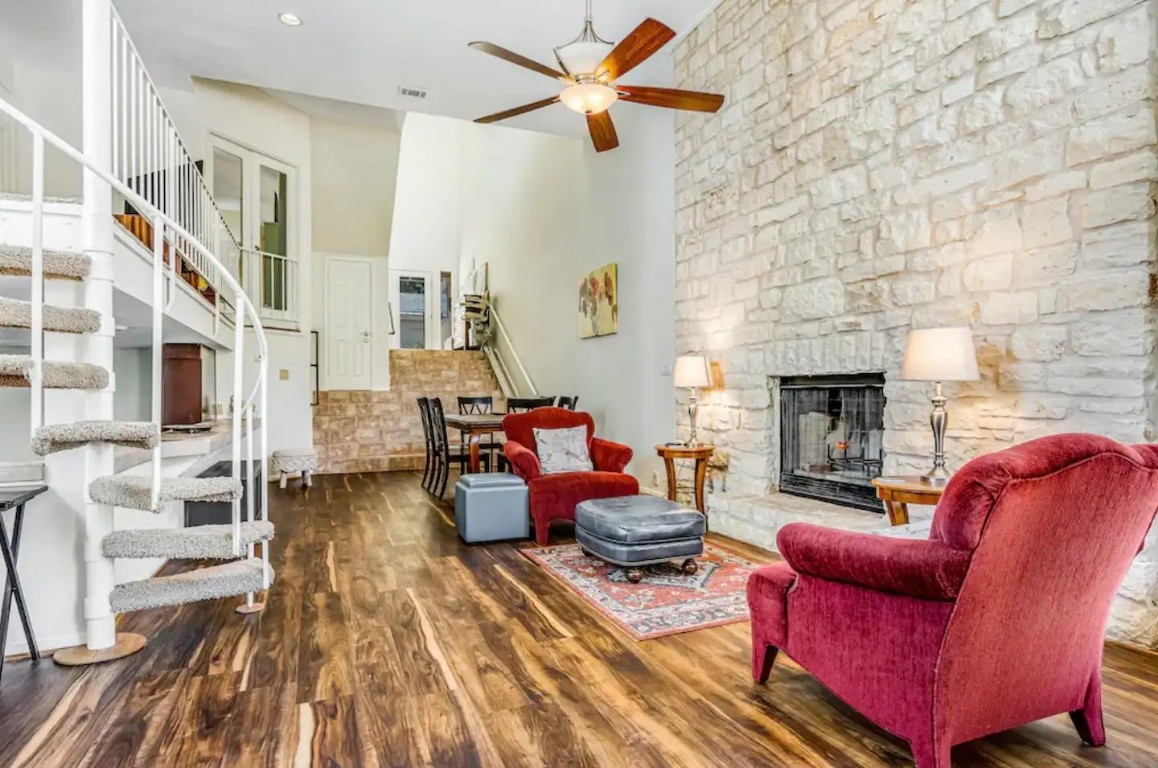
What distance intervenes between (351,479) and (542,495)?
396cm

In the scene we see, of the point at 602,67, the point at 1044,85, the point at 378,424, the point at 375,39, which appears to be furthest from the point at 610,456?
the point at 378,424

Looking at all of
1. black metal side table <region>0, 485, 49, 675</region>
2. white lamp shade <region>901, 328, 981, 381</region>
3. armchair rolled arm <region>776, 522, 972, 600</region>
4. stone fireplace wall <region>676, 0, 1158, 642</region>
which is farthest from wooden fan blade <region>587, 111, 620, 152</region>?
black metal side table <region>0, 485, 49, 675</region>

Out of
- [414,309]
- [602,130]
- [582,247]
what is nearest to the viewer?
[602,130]

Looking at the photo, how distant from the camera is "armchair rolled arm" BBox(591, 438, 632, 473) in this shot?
4945mm

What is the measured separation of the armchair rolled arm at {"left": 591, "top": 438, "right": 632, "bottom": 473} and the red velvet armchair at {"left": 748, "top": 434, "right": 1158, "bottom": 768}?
2984mm

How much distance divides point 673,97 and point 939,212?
5.62 feet

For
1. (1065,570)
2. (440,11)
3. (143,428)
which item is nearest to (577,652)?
(1065,570)

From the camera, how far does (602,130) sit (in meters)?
4.41

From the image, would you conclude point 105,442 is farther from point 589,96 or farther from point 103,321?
point 589,96

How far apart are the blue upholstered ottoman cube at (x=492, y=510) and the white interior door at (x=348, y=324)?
500cm

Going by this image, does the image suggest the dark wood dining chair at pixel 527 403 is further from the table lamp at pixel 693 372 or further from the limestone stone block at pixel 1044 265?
the limestone stone block at pixel 1044 265

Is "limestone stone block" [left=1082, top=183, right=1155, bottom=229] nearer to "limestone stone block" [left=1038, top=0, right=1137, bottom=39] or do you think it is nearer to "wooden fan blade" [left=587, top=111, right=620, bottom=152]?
"limestone stone block" [left=1038, top=0, right=1137, bottom=39]

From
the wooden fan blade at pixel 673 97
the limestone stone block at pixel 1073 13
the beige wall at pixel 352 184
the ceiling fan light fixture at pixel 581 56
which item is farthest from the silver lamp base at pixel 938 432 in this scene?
the beige wall at pixel 352 184

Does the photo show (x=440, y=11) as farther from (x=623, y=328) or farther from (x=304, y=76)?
(x=623, y=328)
